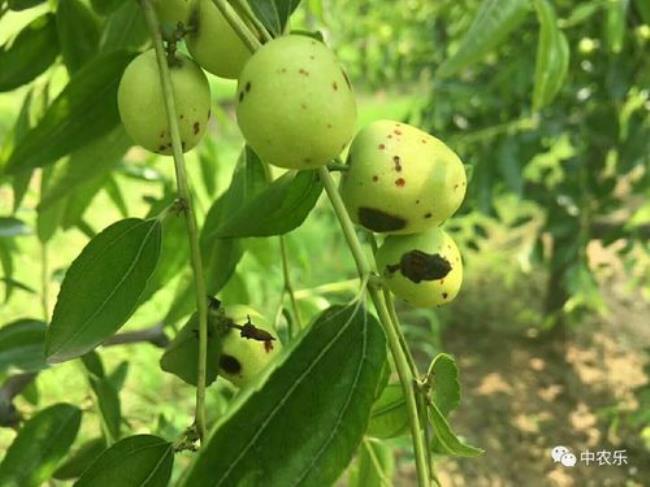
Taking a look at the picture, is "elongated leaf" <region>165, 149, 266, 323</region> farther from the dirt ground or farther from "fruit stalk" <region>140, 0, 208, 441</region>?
the dirt ground

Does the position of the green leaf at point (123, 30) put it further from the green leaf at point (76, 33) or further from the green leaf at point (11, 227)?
the green leaf at point (11, 227)

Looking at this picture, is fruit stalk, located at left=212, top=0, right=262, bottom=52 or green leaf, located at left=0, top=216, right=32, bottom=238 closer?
fruit stalk, located at left=212, top=0, right=262, bottom=52

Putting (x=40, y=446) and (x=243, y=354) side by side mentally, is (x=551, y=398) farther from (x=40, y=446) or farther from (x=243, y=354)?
(x=243, y=354)

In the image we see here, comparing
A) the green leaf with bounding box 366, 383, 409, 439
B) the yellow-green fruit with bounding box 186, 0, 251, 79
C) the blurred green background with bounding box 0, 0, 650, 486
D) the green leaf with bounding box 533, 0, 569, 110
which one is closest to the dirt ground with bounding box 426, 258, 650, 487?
the blurred green background with bounding box 0, 0, 650, 486

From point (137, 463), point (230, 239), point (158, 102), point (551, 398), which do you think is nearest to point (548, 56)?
point (230, 239)

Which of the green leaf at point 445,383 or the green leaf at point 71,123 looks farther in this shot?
the green leaf at point 71,123

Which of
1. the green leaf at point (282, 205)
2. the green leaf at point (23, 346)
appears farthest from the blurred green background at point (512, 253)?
the green leaf at point (282, 205)
